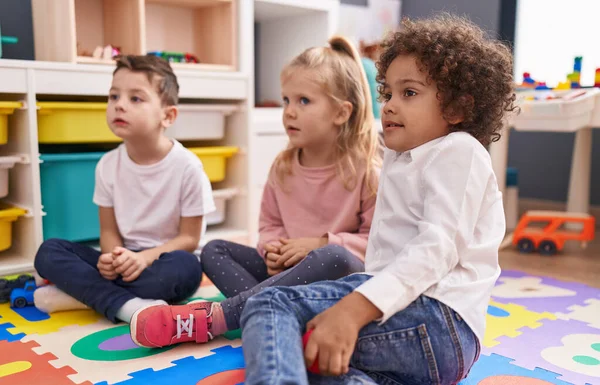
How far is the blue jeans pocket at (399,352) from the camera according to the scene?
2.79ft

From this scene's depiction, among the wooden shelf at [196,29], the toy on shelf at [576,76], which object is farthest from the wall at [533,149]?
the wooden shelf at [196,29]

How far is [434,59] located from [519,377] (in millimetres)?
550

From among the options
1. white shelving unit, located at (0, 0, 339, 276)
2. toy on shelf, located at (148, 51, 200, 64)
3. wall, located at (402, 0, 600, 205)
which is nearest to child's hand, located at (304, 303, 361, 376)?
white shelving unit, located at (0, 0, 339, 276)

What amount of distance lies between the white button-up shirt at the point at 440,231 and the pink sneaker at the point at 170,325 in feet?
1.17

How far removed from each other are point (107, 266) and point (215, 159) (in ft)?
2.31

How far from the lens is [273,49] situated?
250 centimetres

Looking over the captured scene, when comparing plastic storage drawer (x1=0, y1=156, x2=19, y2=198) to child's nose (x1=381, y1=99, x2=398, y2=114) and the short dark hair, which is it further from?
child's nose (x1=381, y1=99, x2=398, y2=114)

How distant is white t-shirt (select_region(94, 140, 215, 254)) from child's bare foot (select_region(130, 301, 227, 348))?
40 centimetres

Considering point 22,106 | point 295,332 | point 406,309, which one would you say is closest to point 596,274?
point 406,309

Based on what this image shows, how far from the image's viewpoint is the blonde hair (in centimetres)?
135

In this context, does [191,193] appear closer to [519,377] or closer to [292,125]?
[292,125]

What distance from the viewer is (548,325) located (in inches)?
51.7

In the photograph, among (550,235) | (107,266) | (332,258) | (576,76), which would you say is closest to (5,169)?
(107,266)

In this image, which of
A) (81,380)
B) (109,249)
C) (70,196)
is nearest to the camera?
(81,380)
